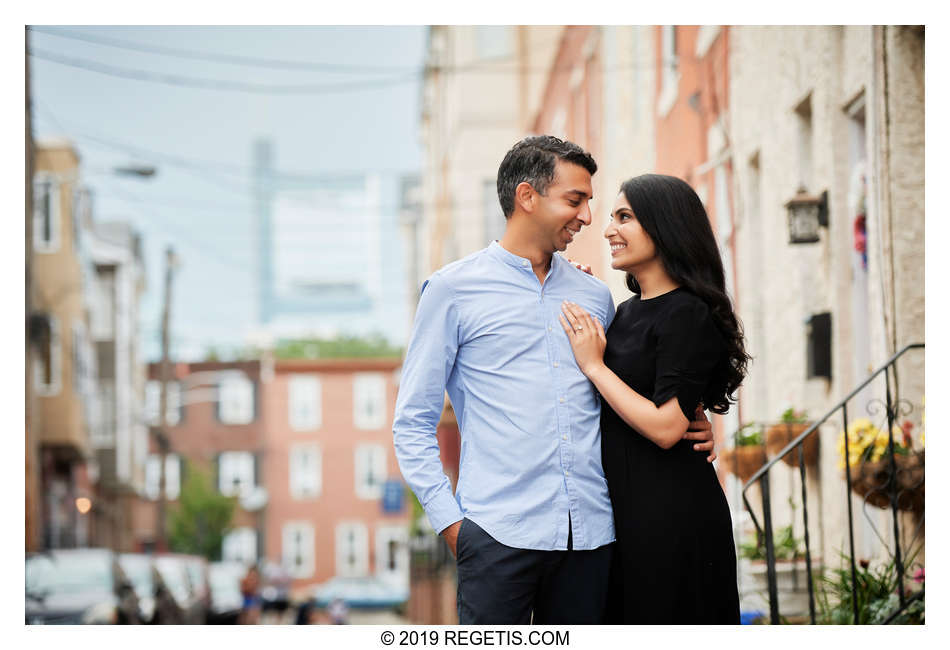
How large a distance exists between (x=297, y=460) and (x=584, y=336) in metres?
41.3

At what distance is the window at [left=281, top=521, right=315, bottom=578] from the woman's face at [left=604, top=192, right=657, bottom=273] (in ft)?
131

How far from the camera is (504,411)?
3570 millimetres

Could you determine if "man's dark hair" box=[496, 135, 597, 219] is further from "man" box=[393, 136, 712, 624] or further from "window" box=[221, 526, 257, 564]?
"window" box=[221, 526, 257, 564]

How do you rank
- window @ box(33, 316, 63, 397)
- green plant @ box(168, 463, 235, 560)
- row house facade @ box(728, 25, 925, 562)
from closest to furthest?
row house facade @ box(728, 25, 925, 562) < window @ box(33, 316, 63, 397) < green plant @ box(168, 463, 235, 560)

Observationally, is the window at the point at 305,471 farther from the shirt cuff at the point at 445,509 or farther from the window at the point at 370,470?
the shirt cuff at the point at 445,509

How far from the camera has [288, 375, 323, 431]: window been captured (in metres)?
44.7

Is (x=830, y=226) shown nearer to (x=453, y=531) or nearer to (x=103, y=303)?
(x=453, y=531)

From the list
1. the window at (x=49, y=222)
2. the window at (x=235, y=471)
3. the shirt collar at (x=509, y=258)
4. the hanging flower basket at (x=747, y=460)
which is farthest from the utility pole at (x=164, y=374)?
the shirt collar at (x=509, y=258)

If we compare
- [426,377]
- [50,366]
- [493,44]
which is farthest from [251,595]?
[426,377]

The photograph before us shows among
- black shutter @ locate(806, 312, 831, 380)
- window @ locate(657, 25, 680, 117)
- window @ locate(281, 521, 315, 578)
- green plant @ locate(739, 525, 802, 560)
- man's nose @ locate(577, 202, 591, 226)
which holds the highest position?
window @ locate(657, 25, 680, 117)

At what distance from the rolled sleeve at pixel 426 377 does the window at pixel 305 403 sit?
1628 inches

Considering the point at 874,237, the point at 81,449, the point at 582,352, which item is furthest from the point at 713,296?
the point at 81,449

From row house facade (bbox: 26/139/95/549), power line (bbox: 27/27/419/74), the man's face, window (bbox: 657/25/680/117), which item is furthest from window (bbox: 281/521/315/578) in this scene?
the man's face
